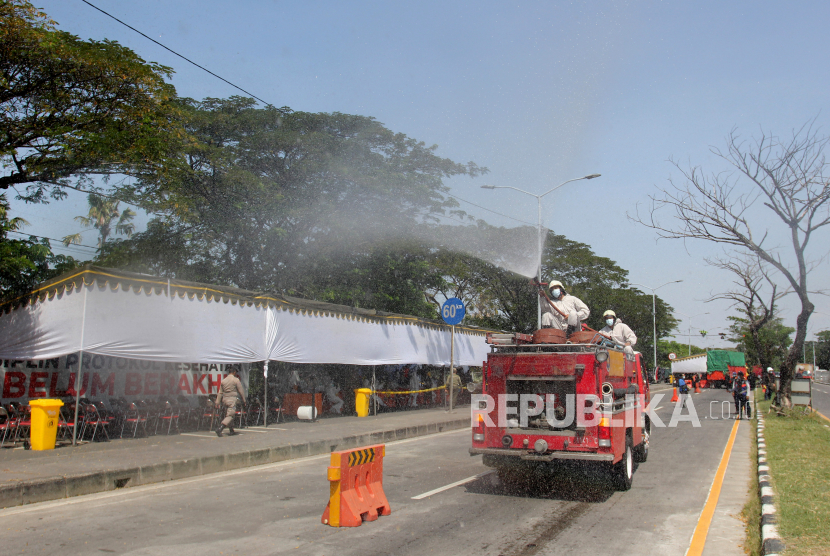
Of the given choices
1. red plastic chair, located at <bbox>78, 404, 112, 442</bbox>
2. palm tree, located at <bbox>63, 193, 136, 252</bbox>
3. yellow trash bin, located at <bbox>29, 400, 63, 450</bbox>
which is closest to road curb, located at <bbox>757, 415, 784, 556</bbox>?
yellow trash bin, located at <bbox>29, 400, 63, 450</bbox>

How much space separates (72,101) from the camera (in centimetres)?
1262

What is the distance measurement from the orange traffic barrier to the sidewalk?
396 centimetres

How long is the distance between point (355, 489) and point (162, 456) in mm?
5030

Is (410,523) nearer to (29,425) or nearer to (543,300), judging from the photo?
(543,300)

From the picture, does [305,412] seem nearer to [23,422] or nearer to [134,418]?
[134,418]

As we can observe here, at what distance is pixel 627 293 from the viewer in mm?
53875

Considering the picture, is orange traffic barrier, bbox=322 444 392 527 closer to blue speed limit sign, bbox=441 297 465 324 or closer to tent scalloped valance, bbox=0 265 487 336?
tent scalloped valance, bbox=0 265 487 336

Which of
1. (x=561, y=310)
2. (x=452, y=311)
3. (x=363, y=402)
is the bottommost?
(x=363, y=402)

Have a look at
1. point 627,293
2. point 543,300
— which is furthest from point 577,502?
point 627,293

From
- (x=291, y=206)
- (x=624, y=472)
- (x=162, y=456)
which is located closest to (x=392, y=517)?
(x=624, y=472)

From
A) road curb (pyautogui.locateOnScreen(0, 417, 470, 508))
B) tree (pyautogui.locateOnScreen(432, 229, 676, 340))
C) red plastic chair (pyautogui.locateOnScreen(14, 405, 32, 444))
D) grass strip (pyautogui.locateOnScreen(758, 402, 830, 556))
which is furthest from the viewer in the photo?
tree (pyautogui.locateOnScreen(432, 229, 676, 340))

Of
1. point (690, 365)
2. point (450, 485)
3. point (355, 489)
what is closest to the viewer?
point (355, 489)

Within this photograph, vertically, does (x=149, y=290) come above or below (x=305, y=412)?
above

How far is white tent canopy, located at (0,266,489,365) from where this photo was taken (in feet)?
37.9
